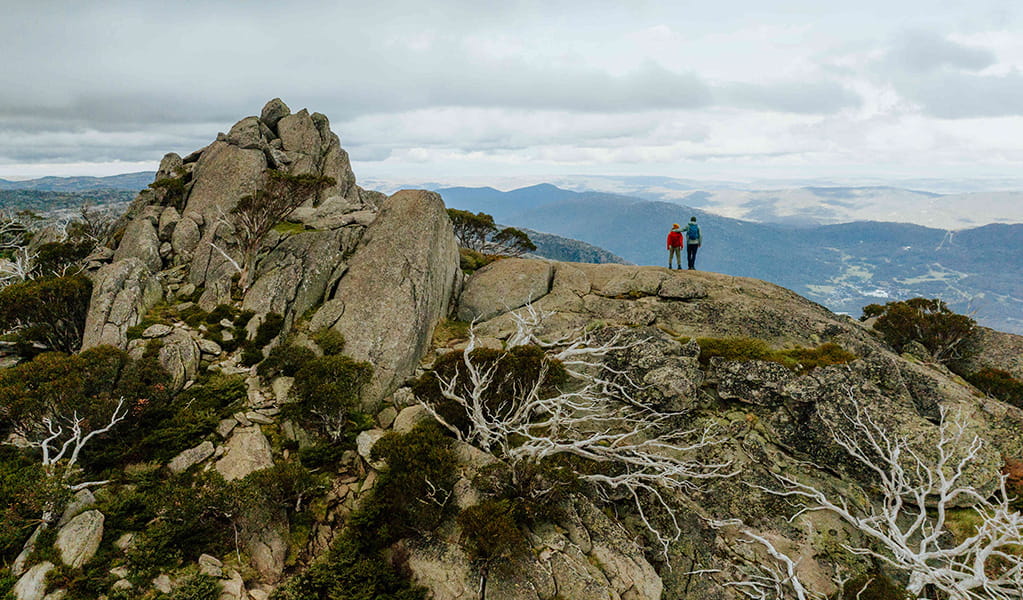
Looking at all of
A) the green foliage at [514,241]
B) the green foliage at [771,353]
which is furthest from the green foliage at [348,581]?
the green foliage at [514,241]

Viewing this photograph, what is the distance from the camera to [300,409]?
18.1 meters

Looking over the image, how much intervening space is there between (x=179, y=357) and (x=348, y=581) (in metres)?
15.2

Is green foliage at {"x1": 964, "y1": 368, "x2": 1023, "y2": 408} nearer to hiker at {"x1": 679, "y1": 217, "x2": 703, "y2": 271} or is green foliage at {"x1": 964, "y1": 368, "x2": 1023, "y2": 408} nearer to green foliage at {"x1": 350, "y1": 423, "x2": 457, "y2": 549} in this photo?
hiker at {"x1": 679, "y1": 217, "x2": 703, "y2": 271}

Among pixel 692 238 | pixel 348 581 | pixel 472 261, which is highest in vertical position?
pixel 692 238

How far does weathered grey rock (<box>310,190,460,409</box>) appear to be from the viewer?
2255cm

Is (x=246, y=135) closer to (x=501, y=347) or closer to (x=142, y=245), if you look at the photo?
(x=142, y=245)

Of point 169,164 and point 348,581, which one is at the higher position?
point 169,164

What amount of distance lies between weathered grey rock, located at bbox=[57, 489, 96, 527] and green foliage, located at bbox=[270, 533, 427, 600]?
23.5 feet

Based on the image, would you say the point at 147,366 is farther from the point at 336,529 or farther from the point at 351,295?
the point at 336,529

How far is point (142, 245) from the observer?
3136 centimetres

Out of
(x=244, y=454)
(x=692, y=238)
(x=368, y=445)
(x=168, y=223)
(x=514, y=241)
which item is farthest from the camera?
(x=514, y=241)

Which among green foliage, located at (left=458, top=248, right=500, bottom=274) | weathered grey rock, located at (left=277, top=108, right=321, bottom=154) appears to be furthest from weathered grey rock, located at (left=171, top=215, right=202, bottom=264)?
green foliage, located at (left=458, top=248, right=500, bottom=274)

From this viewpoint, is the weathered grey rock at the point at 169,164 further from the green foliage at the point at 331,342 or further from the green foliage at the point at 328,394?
the green foliage at the point at 328,394

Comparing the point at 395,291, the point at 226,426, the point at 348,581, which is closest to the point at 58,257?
the point at 226,426
